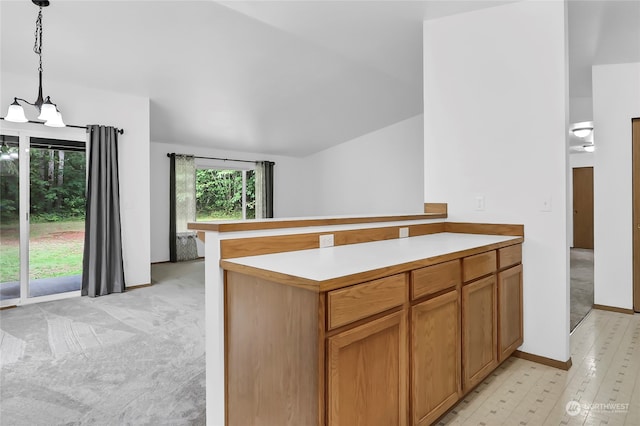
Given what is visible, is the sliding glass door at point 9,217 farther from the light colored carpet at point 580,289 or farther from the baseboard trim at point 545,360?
the light colored carpet at point 580,289

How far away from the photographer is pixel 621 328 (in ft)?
10.6

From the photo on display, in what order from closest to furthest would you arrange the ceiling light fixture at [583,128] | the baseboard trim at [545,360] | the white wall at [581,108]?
1. the baseboard trim at [545,360]
2. the white wall at [581,108]
3. the ceiling light fixture at [583,128]

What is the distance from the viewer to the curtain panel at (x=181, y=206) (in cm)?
667

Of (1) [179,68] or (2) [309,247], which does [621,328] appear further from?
(1) [179,68]

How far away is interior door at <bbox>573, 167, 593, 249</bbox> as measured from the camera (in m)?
8.12

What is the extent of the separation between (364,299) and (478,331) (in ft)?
3.58

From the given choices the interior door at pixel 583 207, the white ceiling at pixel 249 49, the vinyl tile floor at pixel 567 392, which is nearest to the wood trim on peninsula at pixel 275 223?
the vinyl tile floor at pixel 567 392

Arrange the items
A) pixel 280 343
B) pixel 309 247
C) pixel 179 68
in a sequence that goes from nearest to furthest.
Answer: pixel 280 343 < pixel 309 247 < pixel 179 68

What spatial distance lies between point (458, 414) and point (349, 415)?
97cm

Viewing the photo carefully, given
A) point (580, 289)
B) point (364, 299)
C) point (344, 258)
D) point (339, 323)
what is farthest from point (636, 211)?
point (339, 323)

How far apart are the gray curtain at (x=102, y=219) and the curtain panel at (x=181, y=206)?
218 centimetres

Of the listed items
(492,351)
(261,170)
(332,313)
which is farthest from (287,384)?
(261,170)

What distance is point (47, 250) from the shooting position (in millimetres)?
4230

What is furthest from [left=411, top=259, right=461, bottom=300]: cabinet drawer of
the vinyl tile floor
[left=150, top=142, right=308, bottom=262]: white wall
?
[left=150, top=142, right=308, bottom=262]: white wall
